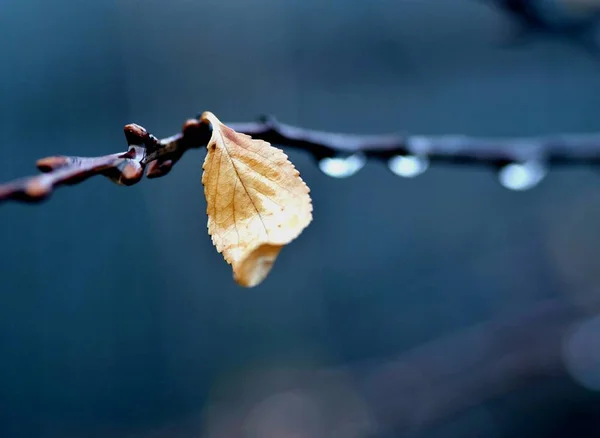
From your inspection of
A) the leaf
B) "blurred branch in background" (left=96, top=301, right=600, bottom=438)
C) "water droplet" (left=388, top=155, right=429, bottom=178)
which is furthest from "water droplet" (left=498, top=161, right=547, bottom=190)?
"blurred branch in background" (left=96, top=301, right=600, bottom=438)

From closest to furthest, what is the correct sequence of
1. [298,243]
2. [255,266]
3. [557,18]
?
[255,266] → [557,18] → [298,243]

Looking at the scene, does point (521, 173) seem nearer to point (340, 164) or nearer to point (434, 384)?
point (340, 164)

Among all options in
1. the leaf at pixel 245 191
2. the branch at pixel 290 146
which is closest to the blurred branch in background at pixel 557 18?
the branch at pixel 290 146

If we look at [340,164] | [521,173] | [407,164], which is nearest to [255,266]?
[340,164]

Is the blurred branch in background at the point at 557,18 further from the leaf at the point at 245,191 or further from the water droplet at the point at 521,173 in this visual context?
the leaf at the point at 245,191

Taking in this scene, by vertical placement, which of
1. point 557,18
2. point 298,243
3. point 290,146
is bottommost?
point 290,146

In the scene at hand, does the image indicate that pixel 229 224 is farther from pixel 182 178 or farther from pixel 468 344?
pixel 182 178
